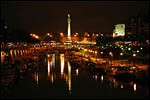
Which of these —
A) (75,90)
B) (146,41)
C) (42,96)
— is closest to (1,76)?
(42,96)

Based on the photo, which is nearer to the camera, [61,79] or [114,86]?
[114,86]

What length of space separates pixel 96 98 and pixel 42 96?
2873 mm

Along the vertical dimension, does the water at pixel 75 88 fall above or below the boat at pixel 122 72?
below

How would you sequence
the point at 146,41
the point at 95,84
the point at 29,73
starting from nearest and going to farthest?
the point at 95,84, the point at 29,73, the point at 146,41

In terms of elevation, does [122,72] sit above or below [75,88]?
above

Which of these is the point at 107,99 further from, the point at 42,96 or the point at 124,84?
the point at 42,96

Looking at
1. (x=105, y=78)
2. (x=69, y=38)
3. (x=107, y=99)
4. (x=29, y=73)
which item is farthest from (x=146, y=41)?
(x=69, y=38)

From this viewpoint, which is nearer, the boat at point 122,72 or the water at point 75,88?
the water at point 75,88

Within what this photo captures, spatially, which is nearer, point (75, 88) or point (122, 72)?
point (75, 88)

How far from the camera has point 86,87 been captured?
14164mm

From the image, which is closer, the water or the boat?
the water

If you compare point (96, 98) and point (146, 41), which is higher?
point (146, 41)

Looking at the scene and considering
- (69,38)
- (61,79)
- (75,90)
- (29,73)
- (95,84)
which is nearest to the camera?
(75,90)

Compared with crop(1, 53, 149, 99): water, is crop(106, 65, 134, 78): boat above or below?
above
